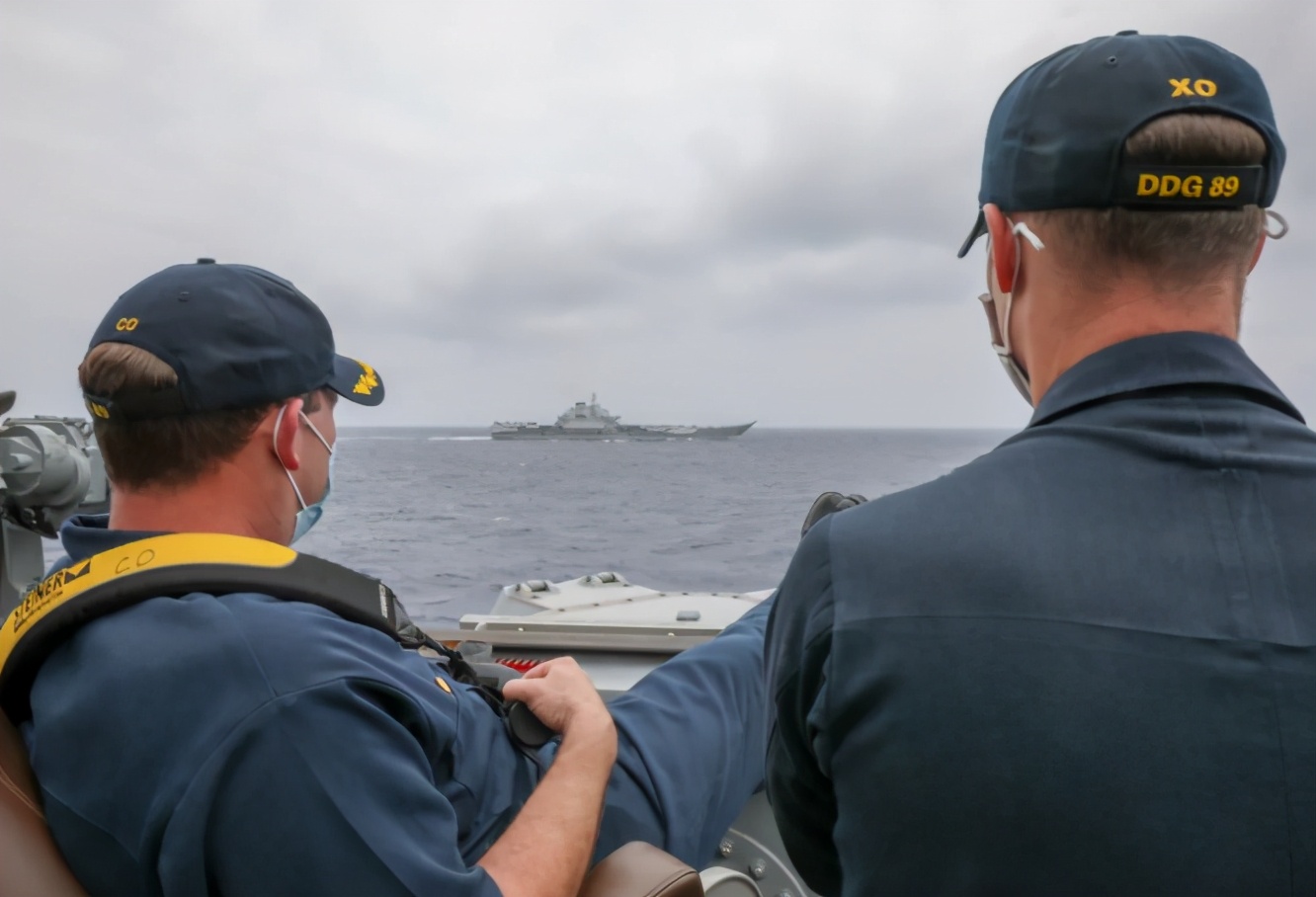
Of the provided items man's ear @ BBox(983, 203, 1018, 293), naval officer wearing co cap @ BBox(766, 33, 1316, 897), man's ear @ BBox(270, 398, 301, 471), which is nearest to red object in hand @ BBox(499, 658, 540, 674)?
man's ear @ BBox(270, 398, 301, 471)

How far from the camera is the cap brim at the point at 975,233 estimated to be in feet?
3.27

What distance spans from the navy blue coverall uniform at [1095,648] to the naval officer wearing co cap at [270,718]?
572 mm

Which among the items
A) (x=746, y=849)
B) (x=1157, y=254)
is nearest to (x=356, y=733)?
(x=1157, y=254)

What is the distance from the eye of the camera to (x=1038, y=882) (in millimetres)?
731

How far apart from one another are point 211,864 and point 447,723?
38 centimetres

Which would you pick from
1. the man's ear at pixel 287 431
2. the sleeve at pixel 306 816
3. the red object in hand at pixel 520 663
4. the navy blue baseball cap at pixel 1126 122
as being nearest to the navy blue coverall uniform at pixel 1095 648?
the navy blue baseball cap at pixel 1126 122

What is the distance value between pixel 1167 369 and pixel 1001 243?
0.22 meters

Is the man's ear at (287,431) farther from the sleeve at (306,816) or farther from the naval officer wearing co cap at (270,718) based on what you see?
the sleeve at (306,816)

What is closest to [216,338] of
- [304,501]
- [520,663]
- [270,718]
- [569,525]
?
[304,501]

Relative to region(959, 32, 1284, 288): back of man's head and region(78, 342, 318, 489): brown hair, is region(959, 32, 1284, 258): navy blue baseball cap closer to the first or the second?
region(959, 32, 1284, 288): back of man's head

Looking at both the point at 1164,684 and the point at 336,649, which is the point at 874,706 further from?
the point at 336,649

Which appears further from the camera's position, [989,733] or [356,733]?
[356,733]

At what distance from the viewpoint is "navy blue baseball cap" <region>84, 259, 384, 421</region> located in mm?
1294

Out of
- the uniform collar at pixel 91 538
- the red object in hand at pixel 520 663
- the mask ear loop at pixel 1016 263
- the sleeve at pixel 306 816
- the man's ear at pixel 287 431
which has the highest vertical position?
the mask ear loop at pixel 1016 263
